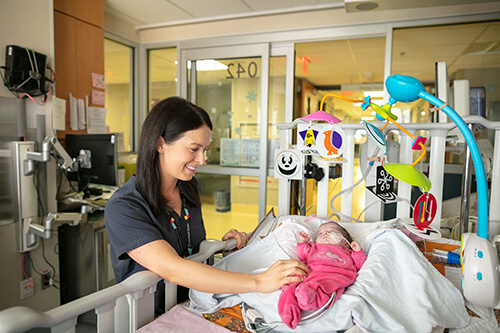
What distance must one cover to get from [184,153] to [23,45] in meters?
1.76

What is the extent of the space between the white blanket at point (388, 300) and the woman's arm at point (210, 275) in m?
→ 0.06

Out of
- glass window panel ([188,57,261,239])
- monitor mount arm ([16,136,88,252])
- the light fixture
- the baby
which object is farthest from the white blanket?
the light fixture

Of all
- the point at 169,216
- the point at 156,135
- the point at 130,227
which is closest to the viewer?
the point at 130,227

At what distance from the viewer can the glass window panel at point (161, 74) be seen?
3.95 m

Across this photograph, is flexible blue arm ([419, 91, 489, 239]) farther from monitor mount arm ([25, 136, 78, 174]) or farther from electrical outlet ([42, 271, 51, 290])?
electrical outlet ([42, 271, 51, 290])

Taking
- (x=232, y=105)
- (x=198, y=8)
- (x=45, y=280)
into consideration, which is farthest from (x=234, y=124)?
(x=45, y=280)

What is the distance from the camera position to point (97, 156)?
2.33m

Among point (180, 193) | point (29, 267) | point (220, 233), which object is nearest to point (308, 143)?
point (180, 193)

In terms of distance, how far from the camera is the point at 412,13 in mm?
2865

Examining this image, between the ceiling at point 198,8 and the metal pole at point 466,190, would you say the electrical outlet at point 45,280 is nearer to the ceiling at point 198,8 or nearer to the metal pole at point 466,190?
the ceiling at point 198,8

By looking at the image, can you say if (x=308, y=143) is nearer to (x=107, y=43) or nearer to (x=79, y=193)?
(x=79, y=193)

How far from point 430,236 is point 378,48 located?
10.7 ft

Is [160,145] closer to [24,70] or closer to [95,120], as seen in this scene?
[24,70]

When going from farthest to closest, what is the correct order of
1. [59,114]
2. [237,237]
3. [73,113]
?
[73,113] → [59,114] → [237,237]
